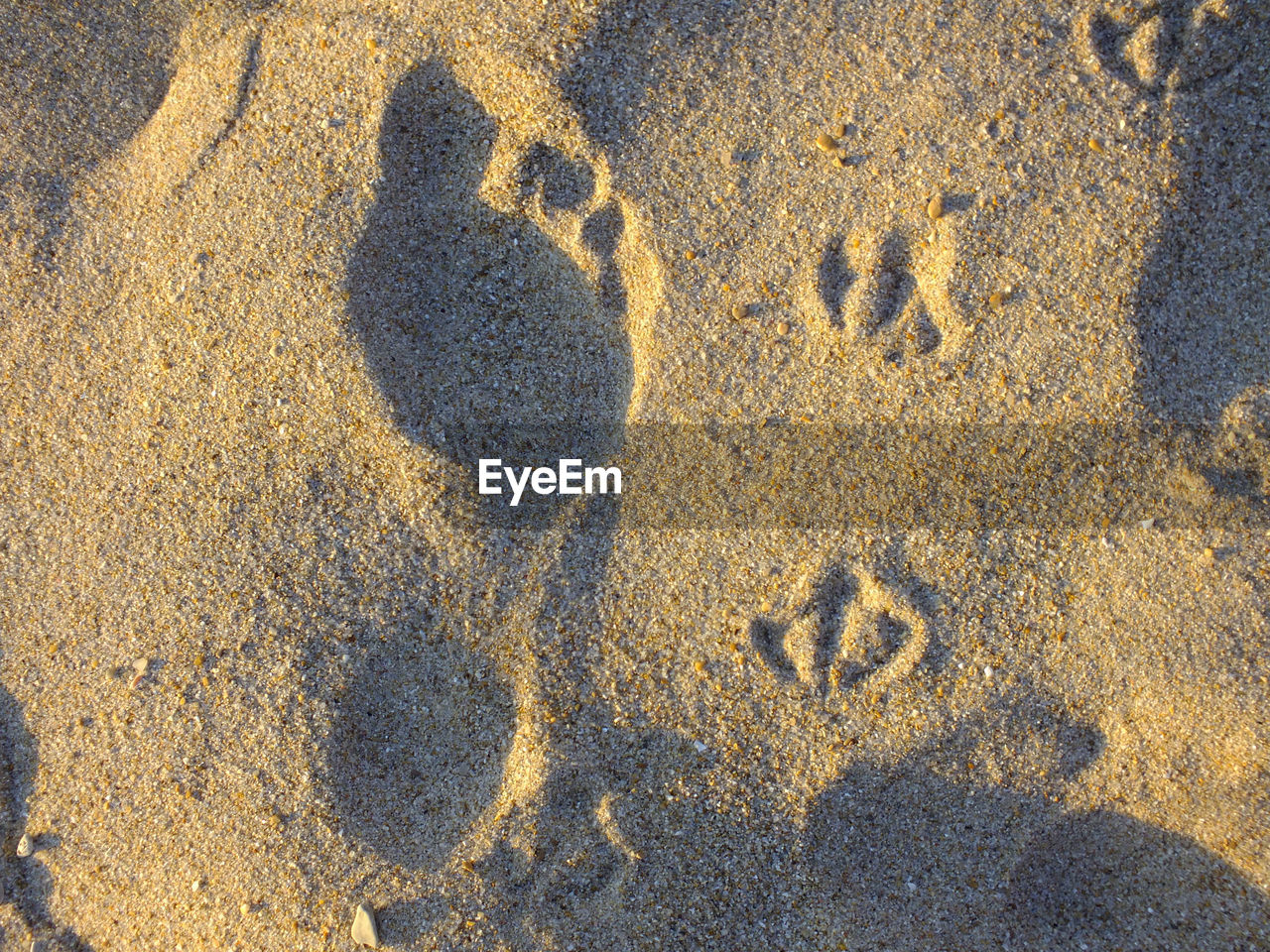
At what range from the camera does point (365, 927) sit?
6.77 ft

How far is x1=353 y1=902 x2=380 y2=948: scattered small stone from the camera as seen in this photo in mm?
2062

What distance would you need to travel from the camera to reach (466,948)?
6.82 feet

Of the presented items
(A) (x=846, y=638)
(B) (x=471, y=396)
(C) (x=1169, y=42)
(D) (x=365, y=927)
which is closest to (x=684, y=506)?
(A) (x=846, y=638)

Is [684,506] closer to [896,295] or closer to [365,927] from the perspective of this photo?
[896,295]

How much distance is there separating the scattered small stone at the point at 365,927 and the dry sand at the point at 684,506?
3 centimetres

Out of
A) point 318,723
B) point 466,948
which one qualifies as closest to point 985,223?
point 318,723

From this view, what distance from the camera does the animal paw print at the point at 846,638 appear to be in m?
2.08

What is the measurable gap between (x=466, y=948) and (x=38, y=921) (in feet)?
4.23

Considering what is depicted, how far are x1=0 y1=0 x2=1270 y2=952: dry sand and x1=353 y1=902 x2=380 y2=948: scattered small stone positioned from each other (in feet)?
0.11

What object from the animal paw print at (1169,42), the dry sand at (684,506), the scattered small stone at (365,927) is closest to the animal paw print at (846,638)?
the dry sand at (684,506)

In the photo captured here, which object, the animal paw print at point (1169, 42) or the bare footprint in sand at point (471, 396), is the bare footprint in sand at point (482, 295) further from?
the animal paw print at point (1169, 42)

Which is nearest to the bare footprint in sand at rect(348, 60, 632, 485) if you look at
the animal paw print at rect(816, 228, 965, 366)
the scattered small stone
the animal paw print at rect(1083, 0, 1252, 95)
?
the animal paw print at rect(816, 228, 965, 366)

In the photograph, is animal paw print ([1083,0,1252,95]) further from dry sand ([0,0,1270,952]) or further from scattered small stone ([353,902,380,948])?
scattered small stone ([353,902,380,948])

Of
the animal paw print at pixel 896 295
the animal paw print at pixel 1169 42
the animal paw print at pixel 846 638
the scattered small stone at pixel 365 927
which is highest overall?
the animal paw print at pixel 1169 42
